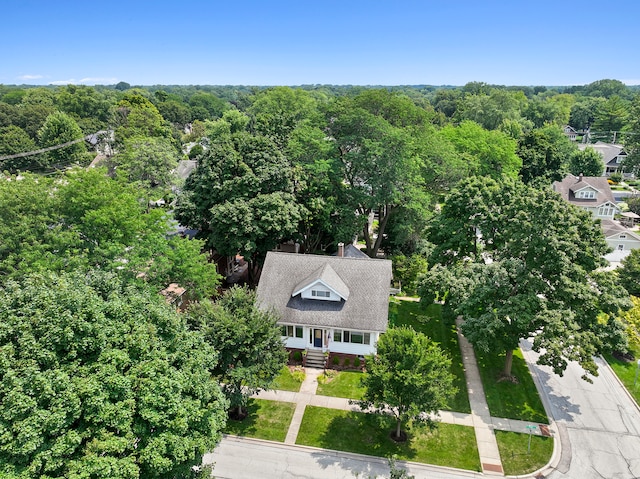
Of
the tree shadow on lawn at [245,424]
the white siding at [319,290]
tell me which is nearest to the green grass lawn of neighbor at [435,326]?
the white siding at [319,290]

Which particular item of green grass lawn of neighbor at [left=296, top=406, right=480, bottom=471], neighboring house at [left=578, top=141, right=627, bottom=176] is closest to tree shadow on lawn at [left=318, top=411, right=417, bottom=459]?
green grass lawn of neighbor at [left=296, top=406, right=480, bottom=471]

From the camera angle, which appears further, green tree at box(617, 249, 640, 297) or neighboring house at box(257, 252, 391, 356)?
green tree at box(617, 249, 640, 297)

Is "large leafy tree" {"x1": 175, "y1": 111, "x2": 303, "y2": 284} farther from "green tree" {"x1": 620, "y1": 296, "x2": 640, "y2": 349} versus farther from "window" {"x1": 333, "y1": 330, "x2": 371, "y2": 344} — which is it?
"green tree" {"x1": 620, "y1": 296, "x2": 640, "y2": 349}

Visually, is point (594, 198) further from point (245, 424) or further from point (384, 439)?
point (245, 424)

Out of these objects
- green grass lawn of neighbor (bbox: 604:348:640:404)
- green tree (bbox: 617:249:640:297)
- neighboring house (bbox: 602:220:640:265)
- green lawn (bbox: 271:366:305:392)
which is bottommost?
green lawn (bbox: 271:366:305:392)

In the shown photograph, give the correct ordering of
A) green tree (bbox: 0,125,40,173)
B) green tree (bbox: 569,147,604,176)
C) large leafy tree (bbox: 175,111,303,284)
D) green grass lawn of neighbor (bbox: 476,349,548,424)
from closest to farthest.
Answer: green grass lawn of neighbor (bbox: 476,349,548,424) < large leafy tree (bbox: 175,111,303,284) < green tree (bbox: 569,147,604,176) < green tree (bbox: 0,125,40,173)

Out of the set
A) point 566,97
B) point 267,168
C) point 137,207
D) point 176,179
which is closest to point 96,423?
point 137,207

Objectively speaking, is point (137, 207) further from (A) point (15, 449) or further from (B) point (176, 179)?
(B) point (176, 179)
